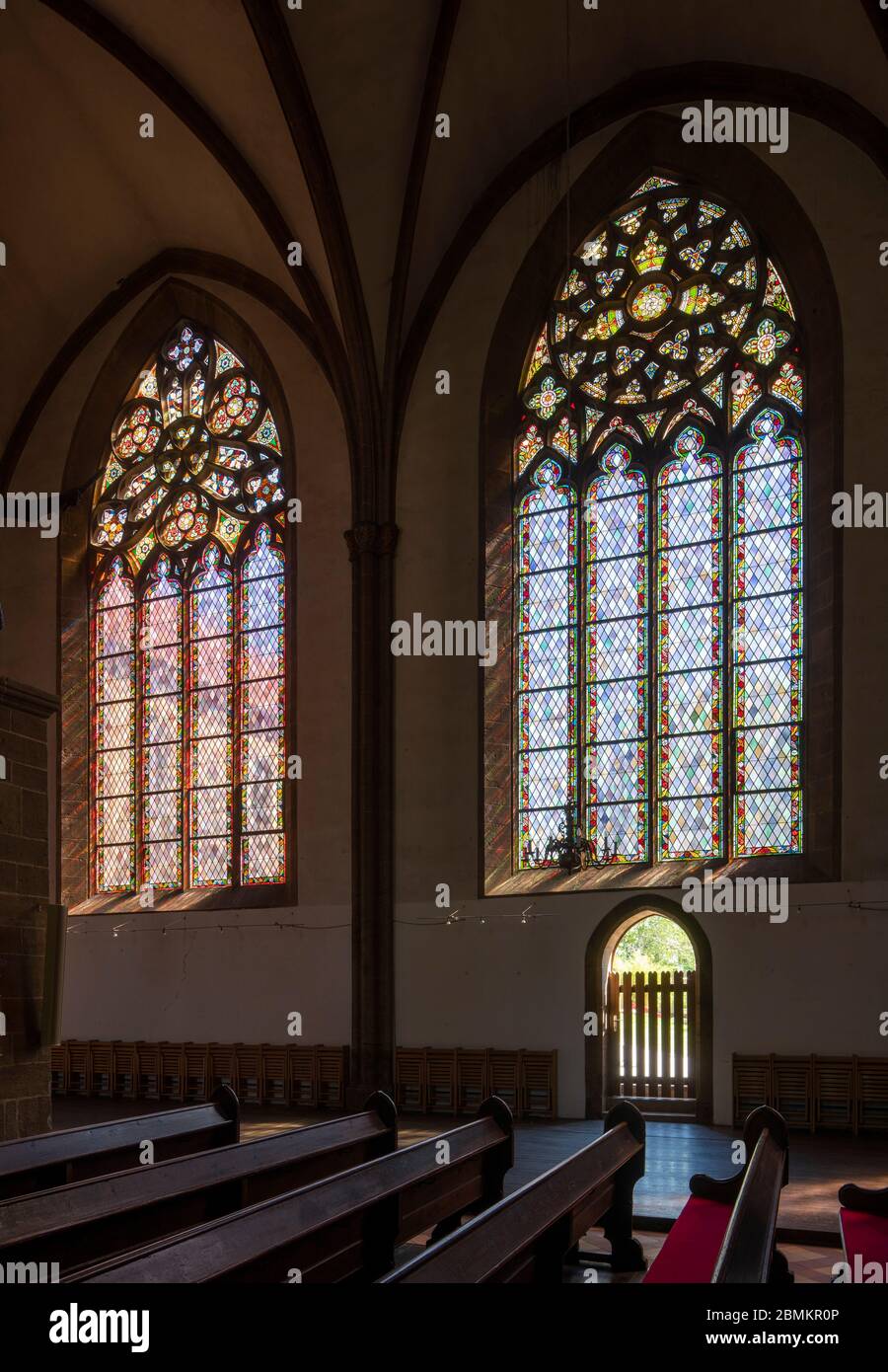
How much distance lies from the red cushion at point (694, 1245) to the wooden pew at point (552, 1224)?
1.28 ft

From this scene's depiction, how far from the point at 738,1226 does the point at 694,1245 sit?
1555 millimetres

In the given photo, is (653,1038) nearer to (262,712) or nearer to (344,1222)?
(262,712)

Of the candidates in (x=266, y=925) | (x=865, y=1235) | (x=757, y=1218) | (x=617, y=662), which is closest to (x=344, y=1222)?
(x=757, y=1218)

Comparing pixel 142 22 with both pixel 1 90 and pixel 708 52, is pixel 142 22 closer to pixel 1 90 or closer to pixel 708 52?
pixel 1 90

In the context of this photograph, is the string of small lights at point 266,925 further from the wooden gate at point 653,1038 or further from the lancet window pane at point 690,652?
the lancet window pane at point 690,652

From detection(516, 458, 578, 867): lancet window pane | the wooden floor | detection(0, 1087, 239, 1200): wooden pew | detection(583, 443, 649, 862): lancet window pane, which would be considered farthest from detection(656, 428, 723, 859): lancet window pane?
detection(0, 1087, 239, 1200): wooden pew

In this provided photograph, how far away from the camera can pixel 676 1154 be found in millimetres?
10469

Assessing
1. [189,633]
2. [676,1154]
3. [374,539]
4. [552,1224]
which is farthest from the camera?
[189,633]

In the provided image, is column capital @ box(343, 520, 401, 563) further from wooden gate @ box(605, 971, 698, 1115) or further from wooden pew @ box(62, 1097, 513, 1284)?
wooden pew @ box(62, 1097, 513, 1284)

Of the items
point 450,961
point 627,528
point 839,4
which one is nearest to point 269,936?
point 450,961

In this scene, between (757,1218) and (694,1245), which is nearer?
(757,1218)

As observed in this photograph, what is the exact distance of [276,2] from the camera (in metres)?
12.7

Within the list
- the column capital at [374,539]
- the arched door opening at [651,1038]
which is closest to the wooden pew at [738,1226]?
the arched door opening at [651,1038]

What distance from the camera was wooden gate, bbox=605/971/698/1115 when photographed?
1340cm
